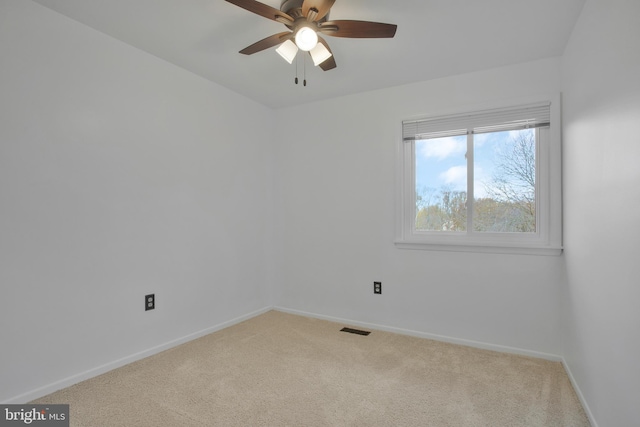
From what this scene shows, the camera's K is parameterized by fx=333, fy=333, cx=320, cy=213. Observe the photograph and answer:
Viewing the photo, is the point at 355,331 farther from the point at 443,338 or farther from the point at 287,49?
the point at 287,49

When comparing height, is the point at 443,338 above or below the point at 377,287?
below

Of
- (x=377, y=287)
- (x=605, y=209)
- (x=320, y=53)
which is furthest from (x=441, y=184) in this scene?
(x=320, y=53)

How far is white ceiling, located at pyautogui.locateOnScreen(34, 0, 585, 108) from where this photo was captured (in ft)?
6.40

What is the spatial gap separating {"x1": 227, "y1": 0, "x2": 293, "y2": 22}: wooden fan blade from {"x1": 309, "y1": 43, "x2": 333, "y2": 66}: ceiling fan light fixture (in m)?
0.31

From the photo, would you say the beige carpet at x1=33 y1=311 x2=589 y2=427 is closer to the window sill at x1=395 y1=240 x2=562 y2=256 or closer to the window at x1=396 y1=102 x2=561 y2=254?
the window sill at x1=395 y1=240 x2=562 y2=256

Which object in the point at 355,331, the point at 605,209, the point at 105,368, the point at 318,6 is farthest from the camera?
the point at 355,331

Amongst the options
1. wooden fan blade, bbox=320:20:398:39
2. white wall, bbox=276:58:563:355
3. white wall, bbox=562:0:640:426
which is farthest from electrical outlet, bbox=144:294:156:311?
white wall, bbox=562:0:640:426

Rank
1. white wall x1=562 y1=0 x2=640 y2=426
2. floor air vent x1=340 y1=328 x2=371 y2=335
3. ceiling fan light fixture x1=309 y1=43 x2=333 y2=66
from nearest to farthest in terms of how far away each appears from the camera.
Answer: white wall x1=562 y1=0 x2=640 y2=426, ceiling fan light fixture x1=309 y1=43 x2=333 y2=66, floor air vent x1=340 y1=328 x2=371 y2=335

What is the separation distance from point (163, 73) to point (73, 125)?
2.77 ft

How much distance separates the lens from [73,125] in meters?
2.13

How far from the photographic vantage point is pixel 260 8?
5.49 feet

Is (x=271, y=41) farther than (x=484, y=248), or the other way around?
(x=484, y=248)

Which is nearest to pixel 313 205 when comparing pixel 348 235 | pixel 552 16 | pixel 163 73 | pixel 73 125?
pixel 348 235

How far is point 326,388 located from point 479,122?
2374 mm
